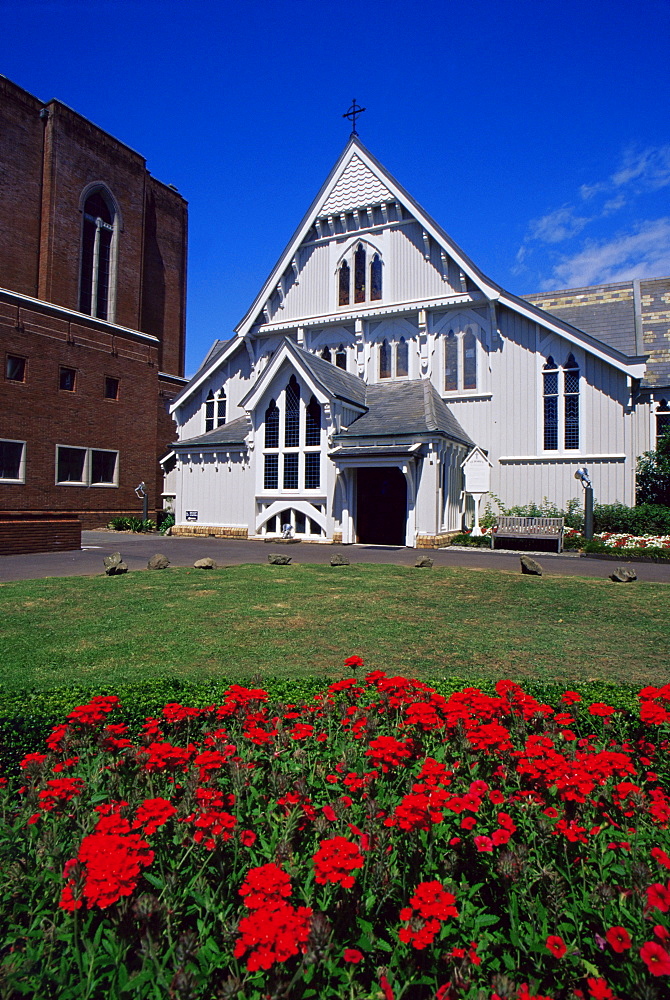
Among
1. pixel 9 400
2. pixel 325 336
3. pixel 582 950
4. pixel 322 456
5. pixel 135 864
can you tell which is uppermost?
pixel 325 336

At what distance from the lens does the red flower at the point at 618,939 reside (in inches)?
77.7

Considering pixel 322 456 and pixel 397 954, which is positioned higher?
pixel 322 456

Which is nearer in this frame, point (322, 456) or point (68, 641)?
point (68, 641)

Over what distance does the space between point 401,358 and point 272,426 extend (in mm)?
6974

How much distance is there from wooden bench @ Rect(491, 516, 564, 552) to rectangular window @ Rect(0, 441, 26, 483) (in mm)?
23648

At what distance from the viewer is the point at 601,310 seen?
27.2 m

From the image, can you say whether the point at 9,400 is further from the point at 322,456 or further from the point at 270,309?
the point at 322,456

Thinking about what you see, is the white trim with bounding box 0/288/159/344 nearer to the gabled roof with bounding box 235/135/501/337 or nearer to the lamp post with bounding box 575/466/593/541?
the gabled roof with bounding box 235/135/501/337

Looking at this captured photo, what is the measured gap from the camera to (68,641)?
7.57 m

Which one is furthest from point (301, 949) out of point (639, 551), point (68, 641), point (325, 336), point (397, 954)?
point (325, 336)

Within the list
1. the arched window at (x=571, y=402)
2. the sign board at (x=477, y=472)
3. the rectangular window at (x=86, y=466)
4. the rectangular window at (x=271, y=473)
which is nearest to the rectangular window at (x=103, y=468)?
the rectangular window at (x=86, y=466)

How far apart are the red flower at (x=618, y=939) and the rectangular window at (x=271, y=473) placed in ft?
75.1

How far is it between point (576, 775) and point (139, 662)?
501 cm

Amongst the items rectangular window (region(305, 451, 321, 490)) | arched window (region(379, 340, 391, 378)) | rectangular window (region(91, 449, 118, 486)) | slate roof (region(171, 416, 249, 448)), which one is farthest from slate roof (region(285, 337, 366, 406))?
rectangular window (region(91, 449, 118, 486))
